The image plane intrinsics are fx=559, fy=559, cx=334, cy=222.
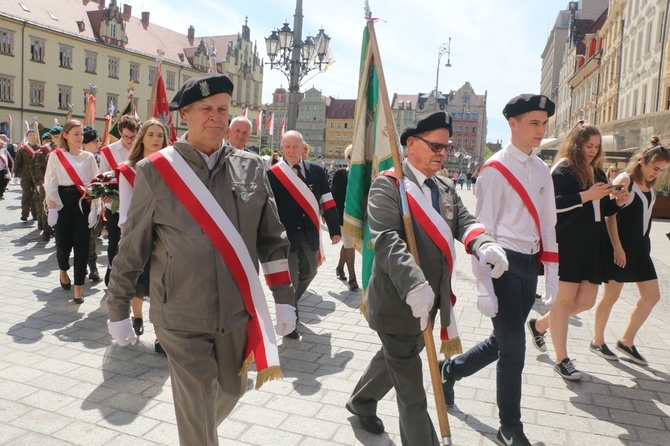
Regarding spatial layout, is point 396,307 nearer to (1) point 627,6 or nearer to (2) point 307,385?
(2) point 307,385

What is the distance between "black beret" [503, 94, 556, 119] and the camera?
A: 3645 millimetres

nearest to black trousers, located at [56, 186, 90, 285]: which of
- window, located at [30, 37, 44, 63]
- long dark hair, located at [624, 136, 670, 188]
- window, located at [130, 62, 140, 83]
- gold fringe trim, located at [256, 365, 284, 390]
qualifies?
A: gold fringe trim, located at [256, 365, 284, 390]

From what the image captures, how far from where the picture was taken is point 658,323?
661 cm


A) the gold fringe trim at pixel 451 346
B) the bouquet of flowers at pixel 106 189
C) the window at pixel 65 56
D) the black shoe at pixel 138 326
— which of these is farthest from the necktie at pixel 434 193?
the window at pixel 65 56

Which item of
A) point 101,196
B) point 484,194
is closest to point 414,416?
point 484,194

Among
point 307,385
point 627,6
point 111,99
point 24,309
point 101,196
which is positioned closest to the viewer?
point 307,385

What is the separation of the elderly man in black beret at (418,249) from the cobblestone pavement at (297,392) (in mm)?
690

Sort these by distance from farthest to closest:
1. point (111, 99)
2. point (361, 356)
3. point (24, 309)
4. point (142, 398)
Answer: point (111, 99) < point (24, 309) < point (361, 356) < point (142, 398)

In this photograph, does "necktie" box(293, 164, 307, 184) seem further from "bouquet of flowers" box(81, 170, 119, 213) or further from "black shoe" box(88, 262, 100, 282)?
"black shoe" box(88, 262, 100, 282)

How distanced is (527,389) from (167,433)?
2.74 metres

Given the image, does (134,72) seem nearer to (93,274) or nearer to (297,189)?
(93,274)

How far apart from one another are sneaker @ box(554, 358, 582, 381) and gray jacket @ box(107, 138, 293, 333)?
124 inches

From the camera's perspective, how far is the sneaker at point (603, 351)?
17.2 ft

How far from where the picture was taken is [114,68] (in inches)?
2083
